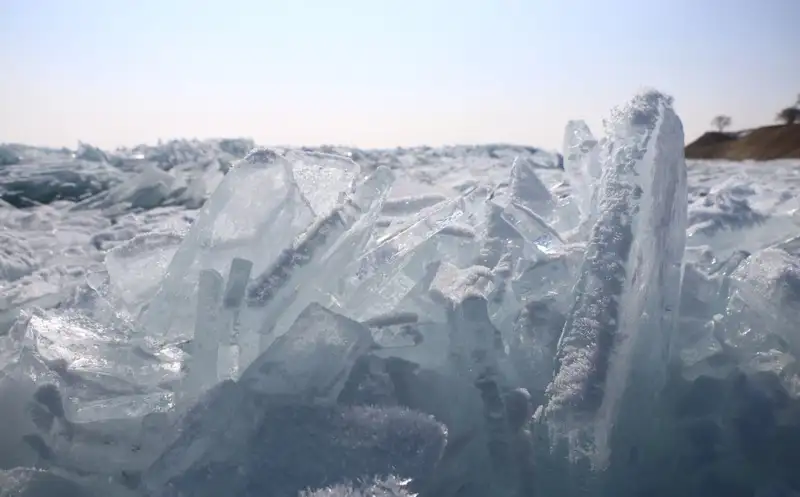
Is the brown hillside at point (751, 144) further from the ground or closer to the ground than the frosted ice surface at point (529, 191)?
further from the ground

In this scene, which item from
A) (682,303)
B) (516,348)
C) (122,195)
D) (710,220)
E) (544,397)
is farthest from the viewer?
A: (122,195)

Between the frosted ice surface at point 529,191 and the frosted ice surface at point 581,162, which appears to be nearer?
the frosted ice surface at point 581,162

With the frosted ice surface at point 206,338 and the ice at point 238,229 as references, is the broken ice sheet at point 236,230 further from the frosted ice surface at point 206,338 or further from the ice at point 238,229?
the frosted ice surface at point 206,338

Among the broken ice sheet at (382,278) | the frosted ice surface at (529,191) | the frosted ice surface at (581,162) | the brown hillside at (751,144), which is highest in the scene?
the brown hillside at (751,144)

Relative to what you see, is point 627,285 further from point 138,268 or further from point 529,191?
point 138,268

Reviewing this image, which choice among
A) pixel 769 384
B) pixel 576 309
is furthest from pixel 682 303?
pixel 576 309

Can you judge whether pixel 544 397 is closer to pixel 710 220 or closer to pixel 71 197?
pixel 710 220

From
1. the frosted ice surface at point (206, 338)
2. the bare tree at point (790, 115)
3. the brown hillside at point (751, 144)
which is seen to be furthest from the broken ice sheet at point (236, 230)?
the bare tree at point (790, 115)

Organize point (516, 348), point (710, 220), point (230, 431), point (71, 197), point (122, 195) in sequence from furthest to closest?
point (71, 197) < point (122, 195) < point (710, 220) < point (516, 348) < point (230, 431)

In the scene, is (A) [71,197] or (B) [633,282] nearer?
(B) [633,282]
